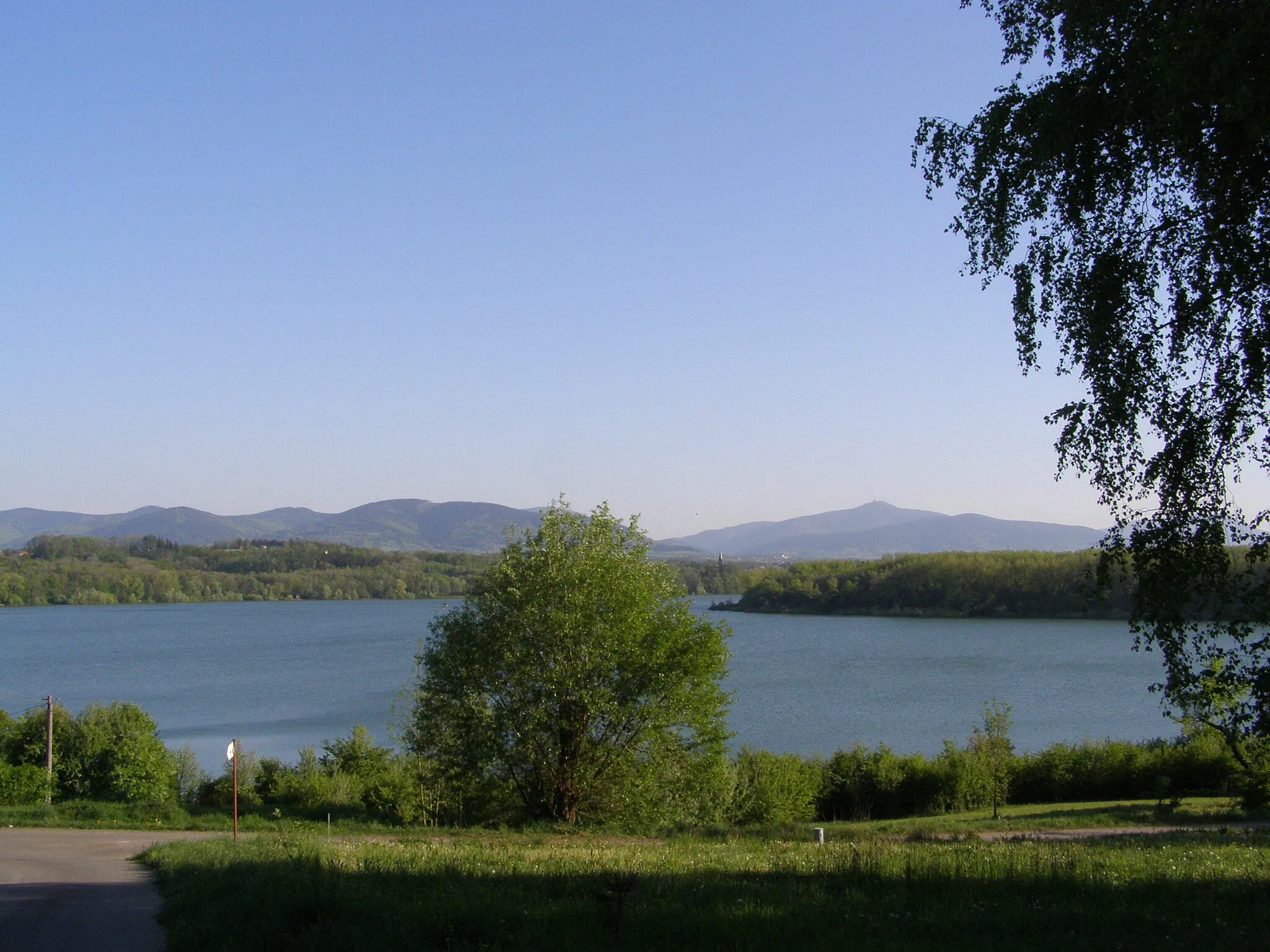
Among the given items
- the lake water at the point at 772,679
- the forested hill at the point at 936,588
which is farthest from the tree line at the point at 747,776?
the forested hill at the point at 936,588

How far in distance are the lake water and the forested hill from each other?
4.08 m

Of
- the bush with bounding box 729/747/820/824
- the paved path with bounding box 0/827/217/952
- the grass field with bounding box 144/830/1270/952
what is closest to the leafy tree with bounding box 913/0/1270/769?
the grass field with bounding box 144/830/1270/952

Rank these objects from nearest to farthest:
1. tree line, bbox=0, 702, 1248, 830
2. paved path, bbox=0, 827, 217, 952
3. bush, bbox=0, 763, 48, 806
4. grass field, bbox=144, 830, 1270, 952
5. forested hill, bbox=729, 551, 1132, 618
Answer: grass field, bbox=144, 830, 1270, 952
paved path, bbox=0, 827, 217, 952
bush, bbox=0, 763, 48, 806
tree line, bbox=0, 702, 1248, 830
forested hill, bbox=729, 551, 1132, 618

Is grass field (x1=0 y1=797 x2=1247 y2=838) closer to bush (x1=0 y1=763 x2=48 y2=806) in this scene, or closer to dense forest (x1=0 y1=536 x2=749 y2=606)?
bush (x1=0 y1=763 x2=48 y2=806)

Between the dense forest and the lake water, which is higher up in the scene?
the dense forest

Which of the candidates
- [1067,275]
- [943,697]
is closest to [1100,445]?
[1067,275]

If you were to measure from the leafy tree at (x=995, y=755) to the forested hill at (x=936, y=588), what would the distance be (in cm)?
5335

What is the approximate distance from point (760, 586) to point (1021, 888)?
136260 mm

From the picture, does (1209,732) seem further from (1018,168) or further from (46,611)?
(46,611)

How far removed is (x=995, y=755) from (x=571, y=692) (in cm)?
1548

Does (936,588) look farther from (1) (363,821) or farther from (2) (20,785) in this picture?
(2) (20,785)

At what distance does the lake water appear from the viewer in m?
44.3

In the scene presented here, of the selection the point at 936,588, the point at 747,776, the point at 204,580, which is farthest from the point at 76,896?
the point at 204,580

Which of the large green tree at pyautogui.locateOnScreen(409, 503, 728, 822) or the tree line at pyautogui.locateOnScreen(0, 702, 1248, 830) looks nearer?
the large green tree at pyautogui.locateOnScreen(409, 503, 728, 822)
